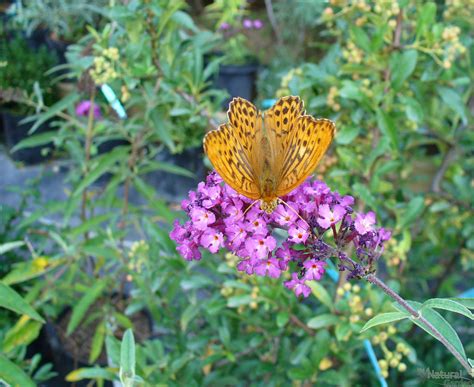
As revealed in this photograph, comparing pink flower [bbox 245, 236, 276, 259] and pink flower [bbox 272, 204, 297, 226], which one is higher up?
pink flower [bbox 272, 204, 297, 226]

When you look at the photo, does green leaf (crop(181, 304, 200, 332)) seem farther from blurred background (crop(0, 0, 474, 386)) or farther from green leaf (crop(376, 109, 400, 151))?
green leaf (crop(376, 109, 400, 151))

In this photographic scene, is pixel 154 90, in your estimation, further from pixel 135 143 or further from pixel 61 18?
pixel 61 18

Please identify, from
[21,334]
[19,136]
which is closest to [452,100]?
[21,334]

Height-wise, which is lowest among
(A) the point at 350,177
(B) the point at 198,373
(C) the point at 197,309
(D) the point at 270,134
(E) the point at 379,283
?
(B) the point at 198,373

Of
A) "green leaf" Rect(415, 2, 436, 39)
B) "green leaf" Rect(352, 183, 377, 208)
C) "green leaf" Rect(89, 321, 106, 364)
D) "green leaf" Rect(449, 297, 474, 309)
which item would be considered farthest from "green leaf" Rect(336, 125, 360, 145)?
"green leaf" Rect(89, 321, 106, 364)

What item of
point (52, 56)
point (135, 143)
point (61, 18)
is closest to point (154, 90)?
point (135, 143)

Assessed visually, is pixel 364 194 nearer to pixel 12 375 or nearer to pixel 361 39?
pixel 361 39
